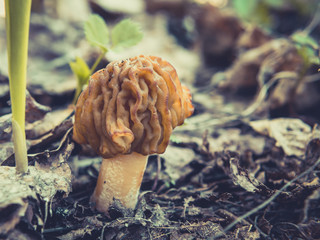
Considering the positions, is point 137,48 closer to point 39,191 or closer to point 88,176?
point 88,176

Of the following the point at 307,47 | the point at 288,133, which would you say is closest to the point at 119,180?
the point at 288,133

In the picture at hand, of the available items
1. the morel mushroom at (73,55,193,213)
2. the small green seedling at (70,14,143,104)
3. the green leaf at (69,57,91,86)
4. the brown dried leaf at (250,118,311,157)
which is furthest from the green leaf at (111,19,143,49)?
the brown dried leaf at (250,118,311,157)

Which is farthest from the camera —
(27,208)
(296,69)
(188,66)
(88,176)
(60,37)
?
(188,66)

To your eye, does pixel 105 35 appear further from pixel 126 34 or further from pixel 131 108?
pixel 131 108

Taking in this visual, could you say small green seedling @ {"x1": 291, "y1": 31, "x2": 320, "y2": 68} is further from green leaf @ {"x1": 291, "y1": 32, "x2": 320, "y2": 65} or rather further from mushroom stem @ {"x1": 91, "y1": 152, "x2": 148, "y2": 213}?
mushroom stem @ {"x1": 91, "y1": 152, "x2": 148, "y2": 213}

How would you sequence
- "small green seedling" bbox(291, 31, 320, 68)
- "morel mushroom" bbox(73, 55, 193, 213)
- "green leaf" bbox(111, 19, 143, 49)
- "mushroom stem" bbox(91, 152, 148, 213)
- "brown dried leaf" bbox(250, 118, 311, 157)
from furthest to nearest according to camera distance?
"small green seedling" bbox(291, 31, 320, 68), "brown dried leaf" bbox(250, 118, 311, 157), "green leaf" bbox(111, 19, 143, 49), "mushroom stem" bbox(91, 152, 148, 213), "morel mushroom" bbox(73, 55, 193, 213)

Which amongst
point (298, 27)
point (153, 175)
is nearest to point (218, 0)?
point (298, 27)
